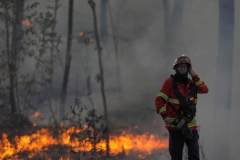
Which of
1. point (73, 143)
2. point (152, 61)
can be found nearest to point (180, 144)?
point (73, 143)

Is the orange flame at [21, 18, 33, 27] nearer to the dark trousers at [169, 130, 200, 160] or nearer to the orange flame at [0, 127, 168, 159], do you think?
the orange flame at [0, 127, 168, 159]

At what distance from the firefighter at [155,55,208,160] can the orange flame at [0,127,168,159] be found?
3412 millimetres

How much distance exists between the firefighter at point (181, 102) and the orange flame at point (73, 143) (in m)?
3.41

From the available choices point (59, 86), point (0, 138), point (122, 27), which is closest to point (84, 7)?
point (122, 27)

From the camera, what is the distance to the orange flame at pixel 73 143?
10.8 meters

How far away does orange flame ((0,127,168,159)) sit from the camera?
35.6 feet

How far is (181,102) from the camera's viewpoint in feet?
23.0

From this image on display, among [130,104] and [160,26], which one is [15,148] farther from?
[160,26]

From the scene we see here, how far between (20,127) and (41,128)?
0.57 m

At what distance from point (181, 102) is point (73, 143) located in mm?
4485

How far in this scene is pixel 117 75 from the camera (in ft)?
61.3

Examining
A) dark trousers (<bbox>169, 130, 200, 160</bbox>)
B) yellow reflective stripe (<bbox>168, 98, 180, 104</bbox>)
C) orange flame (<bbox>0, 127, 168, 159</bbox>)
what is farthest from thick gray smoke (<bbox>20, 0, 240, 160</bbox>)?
yellow reflective stripe (<bbox>168, 98, 180, 104</bbox>)

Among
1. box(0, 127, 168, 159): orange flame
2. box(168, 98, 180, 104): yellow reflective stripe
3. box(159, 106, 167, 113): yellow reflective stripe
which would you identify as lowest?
box(0, 127, 168, 159): orange flame

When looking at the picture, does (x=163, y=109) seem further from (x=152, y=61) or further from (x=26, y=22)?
(x=152, y=61)
